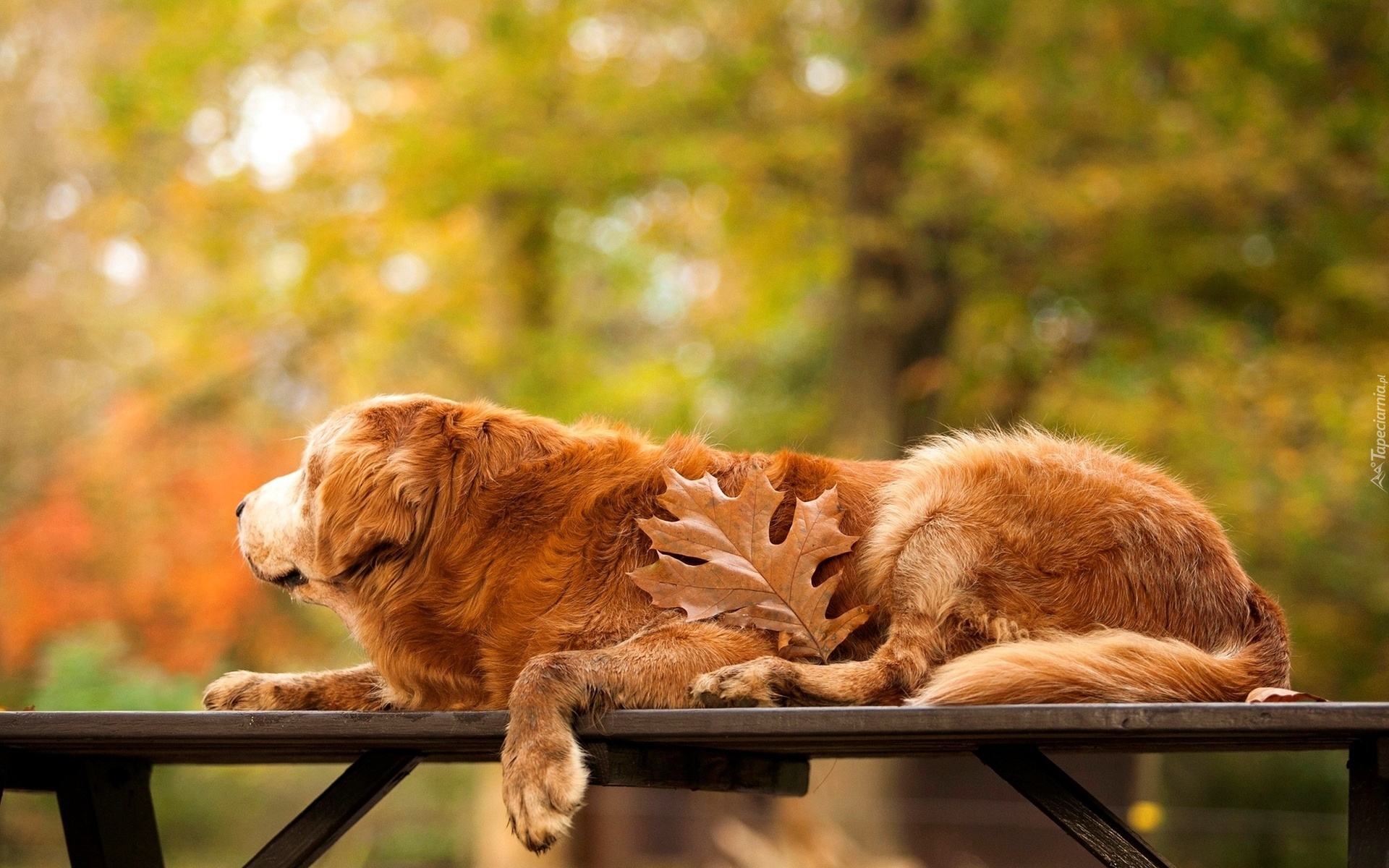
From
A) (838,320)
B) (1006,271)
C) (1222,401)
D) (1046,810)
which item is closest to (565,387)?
(838,320)

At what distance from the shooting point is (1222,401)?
8797 millimetres

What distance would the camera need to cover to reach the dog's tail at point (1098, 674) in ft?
7.96

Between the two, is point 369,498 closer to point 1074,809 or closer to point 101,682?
point 1074,809

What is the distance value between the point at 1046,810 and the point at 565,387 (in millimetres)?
7190

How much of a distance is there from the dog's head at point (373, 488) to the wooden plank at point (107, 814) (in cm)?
76

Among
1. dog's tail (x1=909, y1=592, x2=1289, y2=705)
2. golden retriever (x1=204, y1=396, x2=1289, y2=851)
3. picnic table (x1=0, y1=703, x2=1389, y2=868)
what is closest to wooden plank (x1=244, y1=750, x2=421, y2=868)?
picnic table (x1=0, y1=703, x2=1389, y2=868)

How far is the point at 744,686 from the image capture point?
251 cm

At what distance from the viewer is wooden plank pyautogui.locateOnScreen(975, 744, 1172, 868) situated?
2.45 metres

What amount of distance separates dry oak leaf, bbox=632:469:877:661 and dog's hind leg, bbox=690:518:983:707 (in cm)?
10

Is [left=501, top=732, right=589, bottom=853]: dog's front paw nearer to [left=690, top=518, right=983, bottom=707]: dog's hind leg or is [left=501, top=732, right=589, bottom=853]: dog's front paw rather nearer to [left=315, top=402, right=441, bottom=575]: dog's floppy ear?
[left=690, top=518, right=983, bottom=707]: dog's hind leg

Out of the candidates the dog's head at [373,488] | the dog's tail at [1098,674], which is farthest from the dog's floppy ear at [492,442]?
the dog's tail at [1098,674]

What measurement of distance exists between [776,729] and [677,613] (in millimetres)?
520

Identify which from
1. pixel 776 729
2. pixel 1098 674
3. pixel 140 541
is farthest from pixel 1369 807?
pixel 140 541

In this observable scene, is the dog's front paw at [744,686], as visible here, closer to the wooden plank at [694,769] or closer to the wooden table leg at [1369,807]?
the wooden plank at [694,769]
